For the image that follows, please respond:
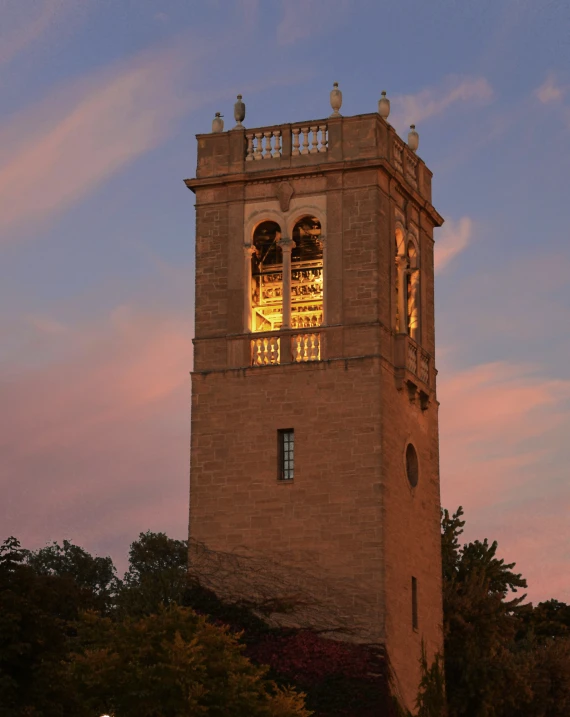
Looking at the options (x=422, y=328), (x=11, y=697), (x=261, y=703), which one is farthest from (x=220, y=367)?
(x=11, y=697)

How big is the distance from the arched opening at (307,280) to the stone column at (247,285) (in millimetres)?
1398

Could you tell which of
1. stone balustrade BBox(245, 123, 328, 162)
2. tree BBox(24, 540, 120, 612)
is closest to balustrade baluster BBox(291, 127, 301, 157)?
stone balustrade BBox(245, 123, 328, 162)

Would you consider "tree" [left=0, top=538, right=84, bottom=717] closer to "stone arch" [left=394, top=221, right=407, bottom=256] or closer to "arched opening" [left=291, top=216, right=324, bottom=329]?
"arched opening" [left=291, top=216, right=324, bottom=329]

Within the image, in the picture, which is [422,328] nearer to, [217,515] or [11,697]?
[217,515]

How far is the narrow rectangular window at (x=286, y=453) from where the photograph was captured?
50.6 m

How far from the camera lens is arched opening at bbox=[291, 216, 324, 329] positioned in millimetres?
53250

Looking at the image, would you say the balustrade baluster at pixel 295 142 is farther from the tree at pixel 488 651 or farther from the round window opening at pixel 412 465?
the tree at pixel 488 651

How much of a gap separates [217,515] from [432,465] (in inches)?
254

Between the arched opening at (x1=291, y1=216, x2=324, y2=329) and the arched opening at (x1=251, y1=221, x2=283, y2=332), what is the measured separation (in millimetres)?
383

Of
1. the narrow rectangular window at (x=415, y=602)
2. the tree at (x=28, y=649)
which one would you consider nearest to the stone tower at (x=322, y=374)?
the narrow rectangular window at (x=415, y=602)

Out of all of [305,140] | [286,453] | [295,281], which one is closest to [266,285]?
[295,281]

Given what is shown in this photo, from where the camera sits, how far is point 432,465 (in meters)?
54.1

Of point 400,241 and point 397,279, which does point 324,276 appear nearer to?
point 397,279

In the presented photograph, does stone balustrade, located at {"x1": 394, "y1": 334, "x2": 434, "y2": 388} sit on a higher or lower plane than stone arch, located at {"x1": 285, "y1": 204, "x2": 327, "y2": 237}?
lower
